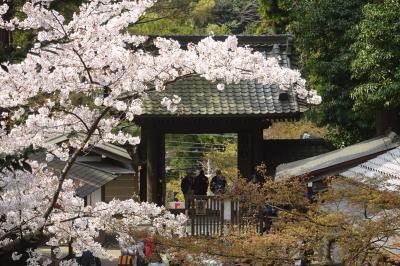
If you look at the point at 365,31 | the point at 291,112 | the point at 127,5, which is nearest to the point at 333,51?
the point at 291,112

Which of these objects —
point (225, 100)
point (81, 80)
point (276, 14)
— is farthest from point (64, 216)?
point (276, 14)

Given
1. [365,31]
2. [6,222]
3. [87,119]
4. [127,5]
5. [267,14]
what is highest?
[267,14]

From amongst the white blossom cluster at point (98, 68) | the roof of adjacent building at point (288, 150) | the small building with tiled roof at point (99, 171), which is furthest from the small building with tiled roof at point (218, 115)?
the white blossom cluster at point (98, 68)

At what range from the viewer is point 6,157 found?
6352 mm

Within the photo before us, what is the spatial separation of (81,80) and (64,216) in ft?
4.51

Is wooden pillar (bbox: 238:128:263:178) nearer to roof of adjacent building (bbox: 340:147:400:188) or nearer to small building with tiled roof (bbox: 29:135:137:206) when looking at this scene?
small building with tiled roof (bbox: 29:135:137:206)

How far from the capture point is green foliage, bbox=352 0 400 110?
1454 cm

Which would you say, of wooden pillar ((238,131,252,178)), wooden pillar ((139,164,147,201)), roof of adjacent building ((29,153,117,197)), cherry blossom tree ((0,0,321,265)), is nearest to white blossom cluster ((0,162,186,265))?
cherry blossom tree ((0,0,321,265))

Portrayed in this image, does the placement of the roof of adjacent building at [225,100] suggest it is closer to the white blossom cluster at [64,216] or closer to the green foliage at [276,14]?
the white blossom cluster at [64,216]

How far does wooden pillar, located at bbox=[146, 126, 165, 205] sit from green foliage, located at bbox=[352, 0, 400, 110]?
15.7 ft

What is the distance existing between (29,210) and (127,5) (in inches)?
86.3

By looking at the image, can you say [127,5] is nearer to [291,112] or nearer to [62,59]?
[62,59]

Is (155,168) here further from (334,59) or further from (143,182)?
(334,59)

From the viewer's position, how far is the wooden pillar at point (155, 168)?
59.1 ft
